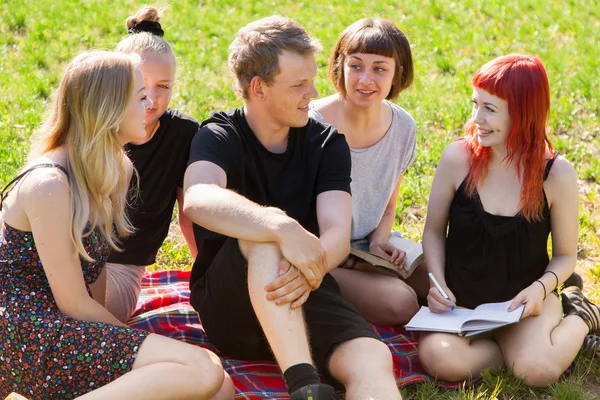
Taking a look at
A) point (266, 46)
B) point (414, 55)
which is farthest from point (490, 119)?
point (414, 55)

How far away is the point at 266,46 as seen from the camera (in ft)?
13.0

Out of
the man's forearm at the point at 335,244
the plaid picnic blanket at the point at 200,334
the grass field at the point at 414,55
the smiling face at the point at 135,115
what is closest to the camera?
the smiling face at the point at 135,115

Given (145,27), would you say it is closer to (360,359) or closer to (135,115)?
(135,115)

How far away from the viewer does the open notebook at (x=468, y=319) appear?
3984 mm

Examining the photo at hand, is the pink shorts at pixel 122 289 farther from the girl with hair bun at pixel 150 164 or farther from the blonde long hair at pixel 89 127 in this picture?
the blonde long hair at pixel 89 127

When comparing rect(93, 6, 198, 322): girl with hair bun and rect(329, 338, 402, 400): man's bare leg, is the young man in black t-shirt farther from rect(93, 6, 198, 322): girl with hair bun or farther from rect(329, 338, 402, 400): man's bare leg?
rect(93, 6, 198, 322): girl with hair bun

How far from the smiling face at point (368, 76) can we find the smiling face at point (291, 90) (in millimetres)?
640

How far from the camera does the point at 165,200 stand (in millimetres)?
4441

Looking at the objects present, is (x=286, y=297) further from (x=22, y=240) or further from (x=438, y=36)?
(x=438, y=36)

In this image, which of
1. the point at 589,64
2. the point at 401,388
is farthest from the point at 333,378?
the point at 589,64

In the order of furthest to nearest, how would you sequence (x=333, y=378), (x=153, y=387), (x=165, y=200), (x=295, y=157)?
(x=165, y=200), (x=295, y=157), (x=333, y=378), (x=153, y=387)

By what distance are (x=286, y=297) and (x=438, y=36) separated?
6.58 meters

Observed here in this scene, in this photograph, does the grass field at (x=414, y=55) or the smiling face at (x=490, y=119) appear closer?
the smiling face at (x=490, y=119)

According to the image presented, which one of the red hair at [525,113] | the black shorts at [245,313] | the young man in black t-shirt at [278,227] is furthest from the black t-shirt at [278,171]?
the red hair at [525,113]
